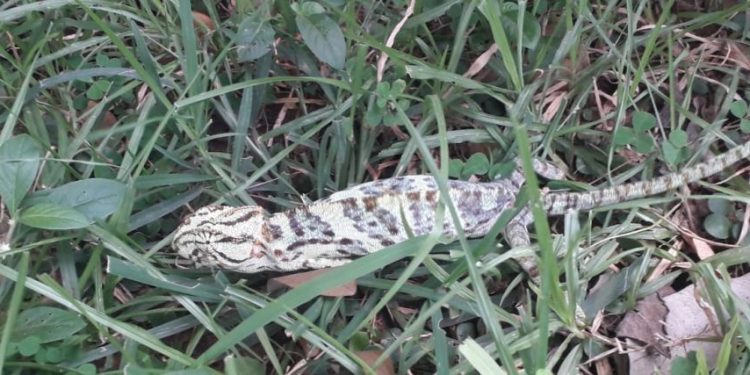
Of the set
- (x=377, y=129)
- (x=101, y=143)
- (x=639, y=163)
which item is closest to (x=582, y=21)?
(x=639, y=163)

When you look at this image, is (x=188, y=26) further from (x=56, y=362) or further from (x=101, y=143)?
(x=56, y=362)

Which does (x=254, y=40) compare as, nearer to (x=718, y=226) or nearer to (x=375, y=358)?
(x=375, y=358)

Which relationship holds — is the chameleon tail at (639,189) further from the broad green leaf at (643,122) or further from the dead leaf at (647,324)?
the dead leaf at (647,324)

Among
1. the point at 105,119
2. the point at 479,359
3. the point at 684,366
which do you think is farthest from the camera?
the point at 105,119

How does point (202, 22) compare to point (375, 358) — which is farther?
point (202, 22)

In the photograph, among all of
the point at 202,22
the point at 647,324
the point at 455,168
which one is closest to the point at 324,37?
the point at 202,22

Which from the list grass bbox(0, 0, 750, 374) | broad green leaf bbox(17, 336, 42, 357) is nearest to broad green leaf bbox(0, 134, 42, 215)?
grass bbox(0, 0, 750, 374)

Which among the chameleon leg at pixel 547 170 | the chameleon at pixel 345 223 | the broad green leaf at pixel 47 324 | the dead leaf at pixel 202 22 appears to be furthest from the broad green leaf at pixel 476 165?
the broad green leaf at pixel 47 324

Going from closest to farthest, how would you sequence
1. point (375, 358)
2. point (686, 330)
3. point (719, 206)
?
point (375, 358)
point (686, 330)
point (719, 206)
